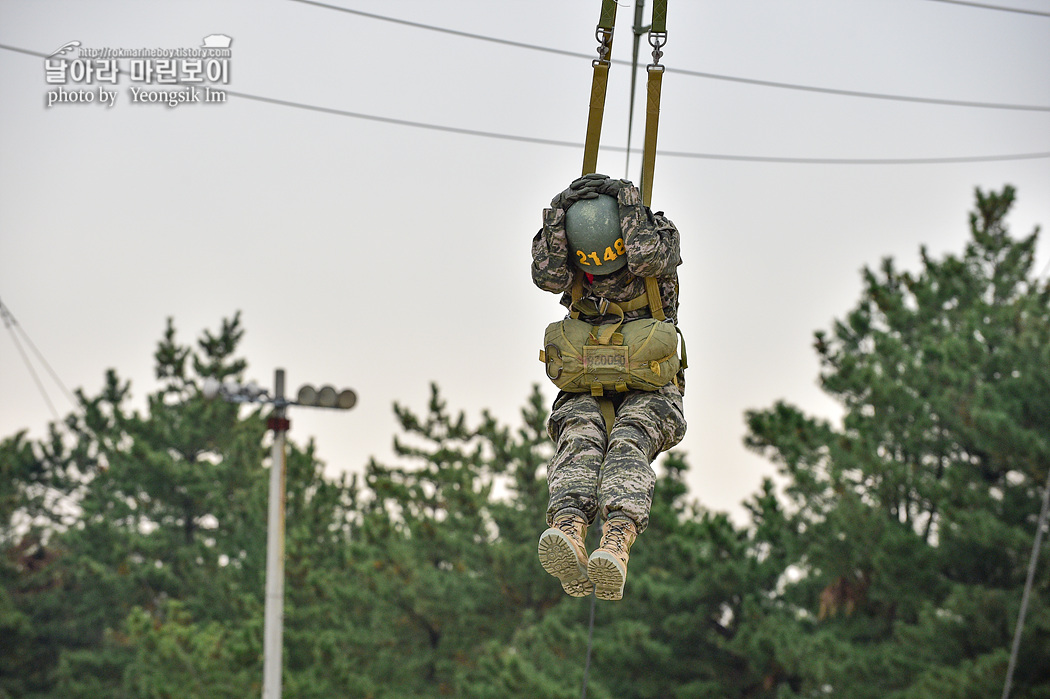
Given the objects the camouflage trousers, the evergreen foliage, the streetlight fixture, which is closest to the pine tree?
the evergreen foliage

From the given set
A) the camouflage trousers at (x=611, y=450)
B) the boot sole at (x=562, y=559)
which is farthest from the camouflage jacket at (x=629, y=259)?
the boot sole at (x=562, y=559)

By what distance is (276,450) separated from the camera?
16.5 metres

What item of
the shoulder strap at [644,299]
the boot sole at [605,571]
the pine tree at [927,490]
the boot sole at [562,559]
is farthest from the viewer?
the pine tree at [927,490]

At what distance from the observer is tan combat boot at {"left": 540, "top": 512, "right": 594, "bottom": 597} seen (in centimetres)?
655

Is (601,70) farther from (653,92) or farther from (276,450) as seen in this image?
(276,450)

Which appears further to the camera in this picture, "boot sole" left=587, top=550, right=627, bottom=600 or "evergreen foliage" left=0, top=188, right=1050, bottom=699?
"evergreen foliage" left=0, top=188, right=1050, bottom=699

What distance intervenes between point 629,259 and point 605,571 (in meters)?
1.46

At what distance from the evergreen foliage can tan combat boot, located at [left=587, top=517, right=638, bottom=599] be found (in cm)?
1644

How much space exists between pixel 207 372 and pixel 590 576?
31.6m

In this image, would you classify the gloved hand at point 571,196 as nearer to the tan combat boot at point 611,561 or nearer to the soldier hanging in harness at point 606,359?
the soldier hanging in harness at point 606,359

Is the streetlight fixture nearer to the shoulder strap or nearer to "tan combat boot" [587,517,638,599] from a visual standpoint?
the shoulder strap


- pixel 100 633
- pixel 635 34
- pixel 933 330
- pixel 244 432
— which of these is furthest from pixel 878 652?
pixel 100 633

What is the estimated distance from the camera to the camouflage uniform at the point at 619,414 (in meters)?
6.81

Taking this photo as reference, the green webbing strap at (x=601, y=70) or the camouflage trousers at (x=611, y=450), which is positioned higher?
the green webbing strap at (x=601, y=70)
